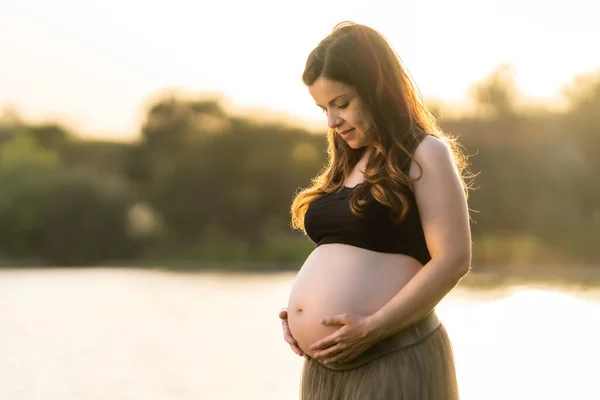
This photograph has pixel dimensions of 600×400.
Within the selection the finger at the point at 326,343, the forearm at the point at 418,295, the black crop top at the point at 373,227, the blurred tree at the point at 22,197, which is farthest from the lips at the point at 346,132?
the blurred tree at the point at 22,197

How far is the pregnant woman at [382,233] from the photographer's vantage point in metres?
2.68

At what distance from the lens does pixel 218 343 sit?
48.3ft

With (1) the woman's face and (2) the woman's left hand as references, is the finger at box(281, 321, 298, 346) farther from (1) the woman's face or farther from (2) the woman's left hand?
(1) the woman's face

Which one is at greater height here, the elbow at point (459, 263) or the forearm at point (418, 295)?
the elbow at point (459, 263)

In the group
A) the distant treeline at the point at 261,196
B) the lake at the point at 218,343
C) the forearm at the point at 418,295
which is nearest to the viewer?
the forearm at the point at 418,295

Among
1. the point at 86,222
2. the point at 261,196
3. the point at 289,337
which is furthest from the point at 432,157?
the point at 261,196

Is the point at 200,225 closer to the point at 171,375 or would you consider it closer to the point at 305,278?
the point at 171,375

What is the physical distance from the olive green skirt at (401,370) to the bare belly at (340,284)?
11 centimetres

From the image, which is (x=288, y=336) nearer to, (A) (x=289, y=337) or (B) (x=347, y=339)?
(A) (x=289, y=337)

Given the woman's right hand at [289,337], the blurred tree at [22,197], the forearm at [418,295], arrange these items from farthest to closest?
the blurred tree at [22,197], the woman's right hand at [289,337], the forearm at [418,295]

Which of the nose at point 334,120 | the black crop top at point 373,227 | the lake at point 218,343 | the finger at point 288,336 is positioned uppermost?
the lake at point 218,343

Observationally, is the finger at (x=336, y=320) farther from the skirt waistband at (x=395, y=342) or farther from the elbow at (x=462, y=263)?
the elbow at (x=462, y=263)

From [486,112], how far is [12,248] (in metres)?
16.8

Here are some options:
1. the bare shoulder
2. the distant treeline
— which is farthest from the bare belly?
the distant treeline
